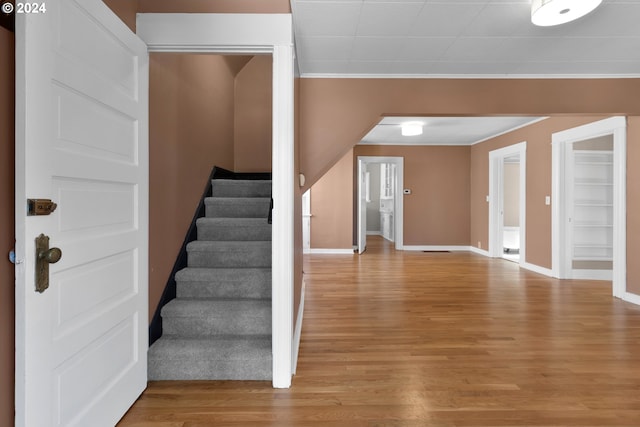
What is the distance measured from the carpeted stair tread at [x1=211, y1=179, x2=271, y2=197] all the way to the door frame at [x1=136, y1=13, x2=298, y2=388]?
1.69 metres

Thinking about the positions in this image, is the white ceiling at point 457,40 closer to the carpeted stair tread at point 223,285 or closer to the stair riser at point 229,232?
the stair riser at point 229,232

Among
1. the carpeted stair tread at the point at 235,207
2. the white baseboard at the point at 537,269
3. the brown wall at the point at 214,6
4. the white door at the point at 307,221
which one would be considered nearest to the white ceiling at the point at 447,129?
the white door at the point at 307,221

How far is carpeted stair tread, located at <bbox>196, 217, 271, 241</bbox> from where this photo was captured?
124 inches

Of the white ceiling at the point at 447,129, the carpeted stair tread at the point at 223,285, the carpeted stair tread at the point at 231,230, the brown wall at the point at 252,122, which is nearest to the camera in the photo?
the carpeted stair tread at the point at 223,285

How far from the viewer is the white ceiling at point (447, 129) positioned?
18.5ft

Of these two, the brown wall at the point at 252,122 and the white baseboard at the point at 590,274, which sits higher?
the brown wall at the point at 252,122

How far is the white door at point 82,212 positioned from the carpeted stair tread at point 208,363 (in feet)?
0.54

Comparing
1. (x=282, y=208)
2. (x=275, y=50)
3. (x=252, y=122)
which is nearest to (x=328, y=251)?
(x=252, y=122)

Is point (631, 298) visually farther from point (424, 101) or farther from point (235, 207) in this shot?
point (235, 207)

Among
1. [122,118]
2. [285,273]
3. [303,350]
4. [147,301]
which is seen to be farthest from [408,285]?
[122,118]

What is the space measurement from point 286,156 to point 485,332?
229 cm

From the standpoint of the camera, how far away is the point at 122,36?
1749 mm

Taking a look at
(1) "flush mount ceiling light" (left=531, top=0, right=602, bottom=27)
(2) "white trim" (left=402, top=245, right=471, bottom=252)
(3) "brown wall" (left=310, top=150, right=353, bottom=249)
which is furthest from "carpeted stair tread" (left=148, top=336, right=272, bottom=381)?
(2) "white trim" (left=402, top=245, right=471, bottom=252)

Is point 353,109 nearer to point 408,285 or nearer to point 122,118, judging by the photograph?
point 122,118
